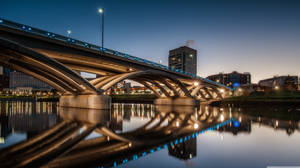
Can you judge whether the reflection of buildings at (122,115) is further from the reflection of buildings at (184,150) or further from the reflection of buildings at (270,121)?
the reflection of buildings at (270,121)

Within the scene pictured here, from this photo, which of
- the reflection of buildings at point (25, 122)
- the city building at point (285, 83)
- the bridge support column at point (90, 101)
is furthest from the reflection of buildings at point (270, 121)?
the city building at point (285, 83)

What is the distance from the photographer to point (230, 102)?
38469 mm

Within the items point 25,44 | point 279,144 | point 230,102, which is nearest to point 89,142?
point 279,144

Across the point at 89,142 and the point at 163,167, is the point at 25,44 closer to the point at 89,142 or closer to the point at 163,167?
the point at 89,142

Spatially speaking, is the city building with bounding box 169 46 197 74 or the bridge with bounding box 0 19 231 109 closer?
the bridge with bounding box 0 19 231 109

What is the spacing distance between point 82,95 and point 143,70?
39.8ft

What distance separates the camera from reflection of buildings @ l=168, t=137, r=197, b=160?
18.6 feet

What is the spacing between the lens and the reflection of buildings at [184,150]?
18.6ft

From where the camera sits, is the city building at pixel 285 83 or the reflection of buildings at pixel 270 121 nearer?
the reflection of buildings at pixel 270 121

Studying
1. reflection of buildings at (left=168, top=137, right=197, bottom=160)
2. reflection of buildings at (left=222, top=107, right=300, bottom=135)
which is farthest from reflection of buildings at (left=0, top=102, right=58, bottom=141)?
reflection of buildings at (left=222, top=107, right=300, bottom=135)

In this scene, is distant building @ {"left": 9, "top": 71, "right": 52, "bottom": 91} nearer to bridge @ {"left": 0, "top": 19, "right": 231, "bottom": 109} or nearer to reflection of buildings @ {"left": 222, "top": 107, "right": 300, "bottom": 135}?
bridge @ {"left": 0, "top": 19, "right": 231, "bottom": 109}

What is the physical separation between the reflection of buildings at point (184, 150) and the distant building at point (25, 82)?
589 feet

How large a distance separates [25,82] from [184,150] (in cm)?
19985

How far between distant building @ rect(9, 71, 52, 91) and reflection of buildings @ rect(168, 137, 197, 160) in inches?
7067
